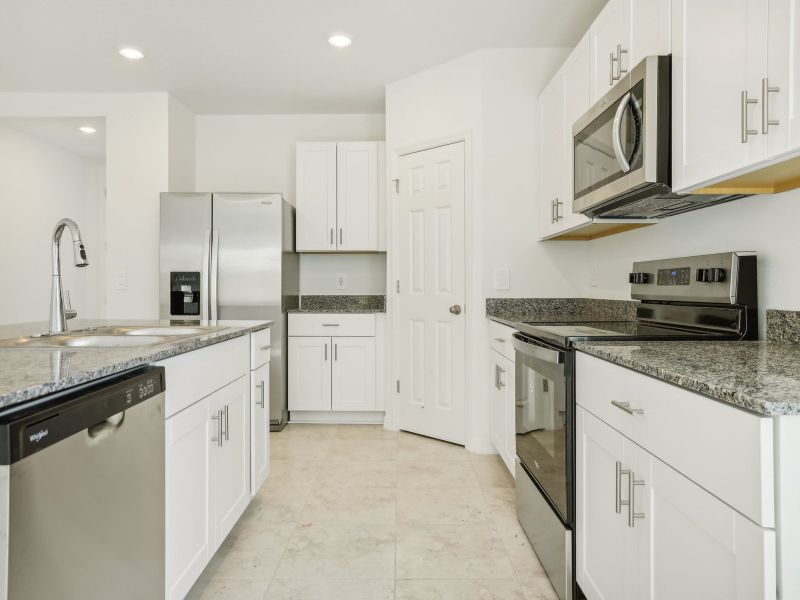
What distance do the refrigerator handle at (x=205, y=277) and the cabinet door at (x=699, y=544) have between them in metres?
3.15

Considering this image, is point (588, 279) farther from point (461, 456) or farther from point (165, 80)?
point (165, 80)

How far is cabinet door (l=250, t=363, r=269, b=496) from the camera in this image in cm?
207

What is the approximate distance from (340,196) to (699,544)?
3417 mm

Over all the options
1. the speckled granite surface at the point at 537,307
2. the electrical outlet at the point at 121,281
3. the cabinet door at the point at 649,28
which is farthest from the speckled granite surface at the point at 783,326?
the electrical outlet at the point at 121,281

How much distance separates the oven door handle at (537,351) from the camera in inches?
61.8

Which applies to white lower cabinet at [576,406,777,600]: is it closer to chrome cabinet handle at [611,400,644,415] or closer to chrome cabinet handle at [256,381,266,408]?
chrome cabinet handle at [611,400,644,415]

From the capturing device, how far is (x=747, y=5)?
1166 millimetres

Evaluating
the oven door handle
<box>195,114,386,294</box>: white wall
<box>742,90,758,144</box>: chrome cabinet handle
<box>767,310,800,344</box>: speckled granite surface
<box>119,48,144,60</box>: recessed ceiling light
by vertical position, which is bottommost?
the oven door handle

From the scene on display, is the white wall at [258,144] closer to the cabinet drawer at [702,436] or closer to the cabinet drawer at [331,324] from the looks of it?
the cabinet drawer at [331,324]

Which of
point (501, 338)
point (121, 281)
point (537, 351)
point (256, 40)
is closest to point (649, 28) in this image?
point (537, 351)

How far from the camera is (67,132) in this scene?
432 cm

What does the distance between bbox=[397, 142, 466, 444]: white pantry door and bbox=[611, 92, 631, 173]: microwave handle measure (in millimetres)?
1541

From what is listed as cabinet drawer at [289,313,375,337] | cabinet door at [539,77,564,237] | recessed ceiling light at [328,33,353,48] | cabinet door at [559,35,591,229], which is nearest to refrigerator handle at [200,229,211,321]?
cabinet drawer at [289,313,375,337]

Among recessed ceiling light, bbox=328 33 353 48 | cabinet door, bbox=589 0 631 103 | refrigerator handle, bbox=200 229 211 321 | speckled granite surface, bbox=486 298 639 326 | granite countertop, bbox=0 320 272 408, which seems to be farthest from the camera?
refrigerator handle, bbox=200 229 211 321
